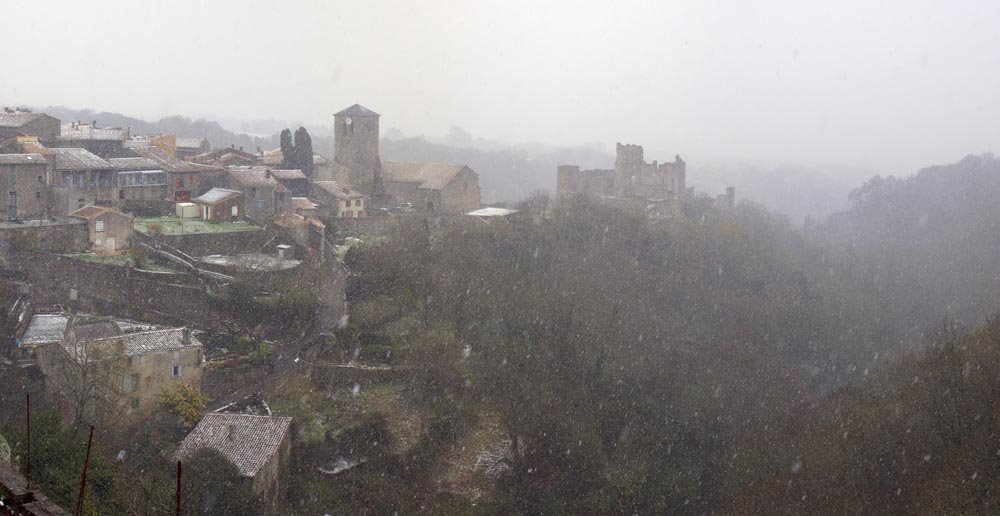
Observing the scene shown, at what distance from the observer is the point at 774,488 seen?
15.1 metres

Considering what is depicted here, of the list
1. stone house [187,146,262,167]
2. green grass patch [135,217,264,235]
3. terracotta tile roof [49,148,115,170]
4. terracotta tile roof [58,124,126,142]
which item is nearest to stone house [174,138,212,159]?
stone house [187,146,262,167]

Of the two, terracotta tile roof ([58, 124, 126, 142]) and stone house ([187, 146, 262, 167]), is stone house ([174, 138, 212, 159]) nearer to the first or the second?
stone house ([187, 146, 262, 167])

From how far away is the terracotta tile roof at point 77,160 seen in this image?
66.8 ft

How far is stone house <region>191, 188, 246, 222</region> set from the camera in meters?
22.0

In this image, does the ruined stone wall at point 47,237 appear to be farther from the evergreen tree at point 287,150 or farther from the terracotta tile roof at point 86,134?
the evergreen tree at point 287,150

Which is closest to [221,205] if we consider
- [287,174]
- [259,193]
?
[259,193]

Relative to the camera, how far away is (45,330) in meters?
15.1

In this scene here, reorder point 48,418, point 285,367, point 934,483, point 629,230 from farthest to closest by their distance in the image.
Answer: point 629,230
point 285,367
point 934,483
point 48,418

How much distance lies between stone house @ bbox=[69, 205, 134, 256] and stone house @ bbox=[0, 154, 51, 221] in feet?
4.01

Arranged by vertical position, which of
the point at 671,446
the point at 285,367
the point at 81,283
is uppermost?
the point at 81,283

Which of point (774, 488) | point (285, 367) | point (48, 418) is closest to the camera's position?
point (48, 418)

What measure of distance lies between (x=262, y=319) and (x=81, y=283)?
128 inches

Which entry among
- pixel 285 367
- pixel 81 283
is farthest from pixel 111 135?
pixel 285 367

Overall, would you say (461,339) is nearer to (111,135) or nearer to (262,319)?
(262,319)
